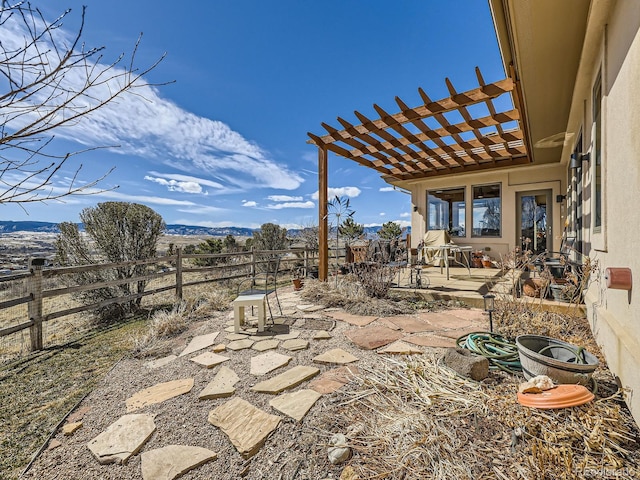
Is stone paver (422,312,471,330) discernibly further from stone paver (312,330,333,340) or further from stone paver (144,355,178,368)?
stone paver (144,355,178,368)

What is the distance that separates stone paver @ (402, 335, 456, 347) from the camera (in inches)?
110

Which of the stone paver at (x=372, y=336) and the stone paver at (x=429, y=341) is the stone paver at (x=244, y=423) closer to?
the stone paver at (x=372, y=336)

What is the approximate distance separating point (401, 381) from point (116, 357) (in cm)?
305

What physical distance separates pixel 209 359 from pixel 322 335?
1.18 m

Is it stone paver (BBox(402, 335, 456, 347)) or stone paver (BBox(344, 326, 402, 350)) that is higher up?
stone paver (BBox(402, 335, 456, 347))

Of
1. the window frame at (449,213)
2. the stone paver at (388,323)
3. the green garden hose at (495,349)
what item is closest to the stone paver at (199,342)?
the stone paver at (388,323)

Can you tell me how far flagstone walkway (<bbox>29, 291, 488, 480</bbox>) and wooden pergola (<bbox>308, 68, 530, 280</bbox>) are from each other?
245cm

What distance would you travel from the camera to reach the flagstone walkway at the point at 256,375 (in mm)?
1595

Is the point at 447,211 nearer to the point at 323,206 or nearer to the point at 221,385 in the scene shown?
the point at 323,206

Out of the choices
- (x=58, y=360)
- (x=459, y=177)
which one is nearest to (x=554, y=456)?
(x=58, y=360)

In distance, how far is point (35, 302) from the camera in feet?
11.9

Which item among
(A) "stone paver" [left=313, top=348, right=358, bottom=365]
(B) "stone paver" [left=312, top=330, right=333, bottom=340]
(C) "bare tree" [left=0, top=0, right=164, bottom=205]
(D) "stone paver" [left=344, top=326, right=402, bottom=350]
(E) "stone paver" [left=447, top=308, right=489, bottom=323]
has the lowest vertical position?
(A) "stone paver" [left=313, top=348, right=358, bottom=365]

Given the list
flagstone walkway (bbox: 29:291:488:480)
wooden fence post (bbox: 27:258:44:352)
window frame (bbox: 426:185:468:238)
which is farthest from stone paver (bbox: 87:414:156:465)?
window frame (bbox: 426:185:468:238)

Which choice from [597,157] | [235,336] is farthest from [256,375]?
[597,157]
